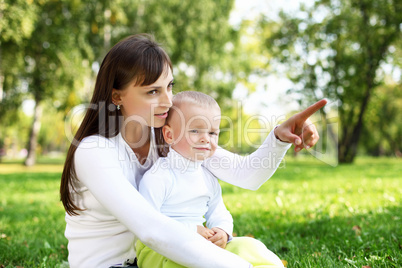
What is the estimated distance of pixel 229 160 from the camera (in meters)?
2.30

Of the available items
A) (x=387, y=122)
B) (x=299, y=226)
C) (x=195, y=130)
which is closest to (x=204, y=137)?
(x=195, y=130)

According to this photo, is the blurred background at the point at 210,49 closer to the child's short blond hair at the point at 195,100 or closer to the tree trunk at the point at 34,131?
the tree trunk at the point at 34,131

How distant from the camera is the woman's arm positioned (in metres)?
1.54

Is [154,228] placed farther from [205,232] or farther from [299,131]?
[299,131]

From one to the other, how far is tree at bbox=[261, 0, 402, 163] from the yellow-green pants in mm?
19827

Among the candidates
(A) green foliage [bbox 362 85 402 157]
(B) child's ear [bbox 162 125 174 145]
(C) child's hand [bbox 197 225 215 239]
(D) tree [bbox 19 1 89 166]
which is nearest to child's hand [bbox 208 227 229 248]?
(C) child's hand [bbox 197 225 215 239]

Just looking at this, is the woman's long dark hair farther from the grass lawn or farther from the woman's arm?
the grass lawn

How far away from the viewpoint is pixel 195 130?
2.09 metres

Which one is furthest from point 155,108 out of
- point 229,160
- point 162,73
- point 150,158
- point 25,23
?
point 25,23

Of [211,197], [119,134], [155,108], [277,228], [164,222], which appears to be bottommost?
[277,228]

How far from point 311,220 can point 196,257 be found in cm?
284

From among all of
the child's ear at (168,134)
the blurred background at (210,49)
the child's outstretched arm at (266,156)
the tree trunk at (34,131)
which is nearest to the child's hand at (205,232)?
the child's outstretched arm at (266,156)

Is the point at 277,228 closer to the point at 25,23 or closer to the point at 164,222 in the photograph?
the point at 164,222

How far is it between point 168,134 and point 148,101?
0.28 metres
